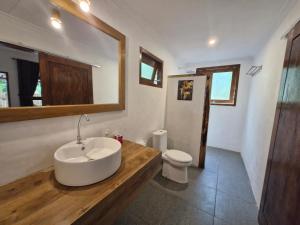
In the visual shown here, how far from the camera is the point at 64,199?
28.0 inches

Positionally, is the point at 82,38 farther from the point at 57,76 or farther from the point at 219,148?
the point at 219,148

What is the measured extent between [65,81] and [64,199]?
33.7 inches

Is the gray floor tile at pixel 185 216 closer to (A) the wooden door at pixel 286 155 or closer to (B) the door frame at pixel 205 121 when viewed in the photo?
(A) the wooden door at pixel 286 155

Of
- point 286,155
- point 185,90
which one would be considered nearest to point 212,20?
point 185,90

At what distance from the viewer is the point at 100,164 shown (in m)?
0.83

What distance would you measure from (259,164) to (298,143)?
3.26 feet

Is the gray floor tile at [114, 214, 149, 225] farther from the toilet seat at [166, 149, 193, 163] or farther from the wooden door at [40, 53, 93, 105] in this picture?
the wooden door at [40, 53, 93, 105]

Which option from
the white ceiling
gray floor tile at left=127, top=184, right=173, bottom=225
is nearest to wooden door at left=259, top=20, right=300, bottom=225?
the white ceiling

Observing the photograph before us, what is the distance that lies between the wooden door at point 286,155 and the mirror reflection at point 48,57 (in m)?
1.70

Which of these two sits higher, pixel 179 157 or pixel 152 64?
pixel 152 64

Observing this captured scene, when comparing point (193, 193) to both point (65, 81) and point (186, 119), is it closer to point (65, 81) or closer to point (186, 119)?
point (186, 119)

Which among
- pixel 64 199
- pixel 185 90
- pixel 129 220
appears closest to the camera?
pixel 64 199

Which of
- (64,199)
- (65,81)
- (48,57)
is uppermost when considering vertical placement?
(48,57)

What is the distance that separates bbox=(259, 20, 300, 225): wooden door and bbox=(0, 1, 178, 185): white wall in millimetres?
1587
